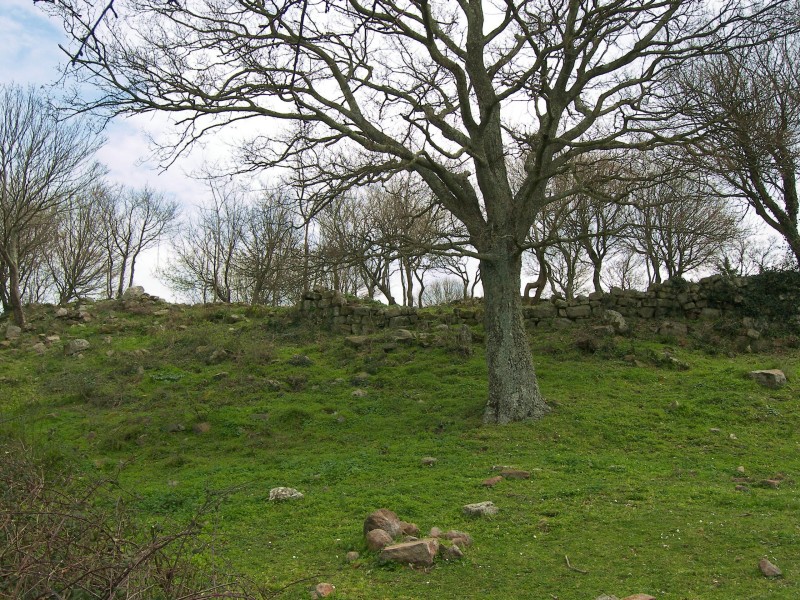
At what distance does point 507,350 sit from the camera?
10.5m

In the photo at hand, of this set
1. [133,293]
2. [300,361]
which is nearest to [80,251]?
[133,293]

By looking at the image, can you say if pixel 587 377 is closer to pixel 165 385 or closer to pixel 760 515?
pixel 760 515

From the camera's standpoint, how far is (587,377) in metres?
12.2

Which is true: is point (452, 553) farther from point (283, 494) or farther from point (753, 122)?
point (753, 122)

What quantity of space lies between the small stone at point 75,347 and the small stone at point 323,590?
1274 centimetres

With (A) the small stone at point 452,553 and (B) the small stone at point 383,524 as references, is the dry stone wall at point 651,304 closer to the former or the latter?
(B) the small stone at point 383,524

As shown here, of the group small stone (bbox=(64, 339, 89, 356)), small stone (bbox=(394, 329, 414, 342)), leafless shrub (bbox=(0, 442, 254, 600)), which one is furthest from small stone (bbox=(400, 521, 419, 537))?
small stone (bbox=(64, 339, 89, 356))

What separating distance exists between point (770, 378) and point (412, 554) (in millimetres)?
9012

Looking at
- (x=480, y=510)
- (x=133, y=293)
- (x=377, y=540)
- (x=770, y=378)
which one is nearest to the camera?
(x=377, y=540)

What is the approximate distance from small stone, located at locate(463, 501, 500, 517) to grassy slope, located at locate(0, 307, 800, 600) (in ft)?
0.33

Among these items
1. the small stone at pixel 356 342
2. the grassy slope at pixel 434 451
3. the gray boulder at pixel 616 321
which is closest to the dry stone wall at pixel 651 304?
the gray boulder at pixel 616 321

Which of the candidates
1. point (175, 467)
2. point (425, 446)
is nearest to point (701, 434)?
point (425, 446)

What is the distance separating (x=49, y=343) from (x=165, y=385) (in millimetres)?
5535

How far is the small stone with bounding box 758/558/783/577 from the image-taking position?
4.79m
